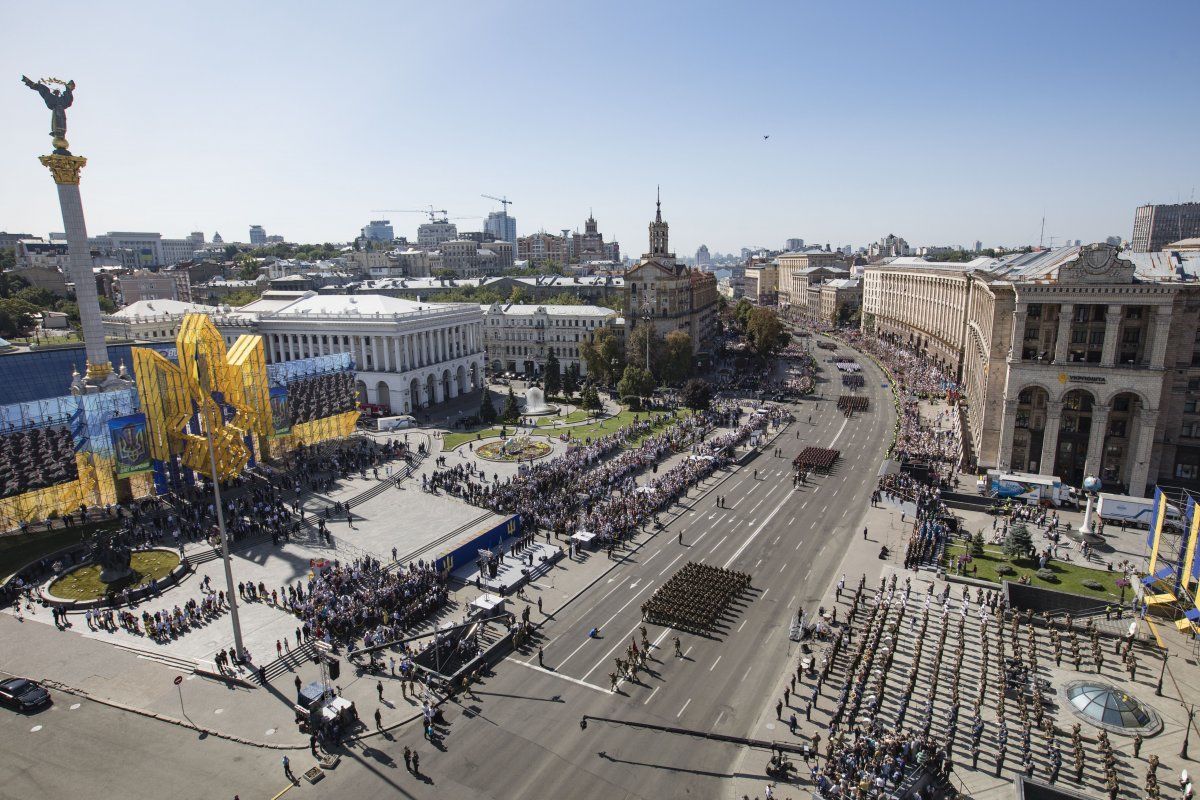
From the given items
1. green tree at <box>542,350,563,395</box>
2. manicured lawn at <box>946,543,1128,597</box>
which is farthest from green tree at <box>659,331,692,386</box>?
manicured lawn at <box>946,543,1128,597</box>

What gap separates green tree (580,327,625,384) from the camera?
8950cm

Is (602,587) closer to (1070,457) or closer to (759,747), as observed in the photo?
(759,747)

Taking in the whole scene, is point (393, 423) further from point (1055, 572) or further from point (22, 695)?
point (1055, 572)

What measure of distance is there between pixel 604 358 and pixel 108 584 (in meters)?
61.8

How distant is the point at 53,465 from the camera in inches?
1719

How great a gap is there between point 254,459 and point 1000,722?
2152 inches

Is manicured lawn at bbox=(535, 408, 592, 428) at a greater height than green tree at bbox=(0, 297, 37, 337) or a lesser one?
lesser

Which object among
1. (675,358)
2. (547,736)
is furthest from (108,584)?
(675,358)

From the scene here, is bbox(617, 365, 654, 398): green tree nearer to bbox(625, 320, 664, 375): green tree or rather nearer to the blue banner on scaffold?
bbox(625, 320, 664, 375): green tree

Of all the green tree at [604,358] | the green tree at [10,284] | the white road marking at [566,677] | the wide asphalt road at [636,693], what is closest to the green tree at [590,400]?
the green tree at [604,358]

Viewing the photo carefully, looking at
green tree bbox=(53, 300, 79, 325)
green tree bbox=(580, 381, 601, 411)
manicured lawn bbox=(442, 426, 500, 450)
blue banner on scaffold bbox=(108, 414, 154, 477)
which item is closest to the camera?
blue banner on scaffold bbox=(108, 414, 154, 477)

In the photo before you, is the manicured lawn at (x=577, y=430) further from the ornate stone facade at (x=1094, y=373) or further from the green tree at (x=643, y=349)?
the ornate stone facade at (x=1094, y=373)

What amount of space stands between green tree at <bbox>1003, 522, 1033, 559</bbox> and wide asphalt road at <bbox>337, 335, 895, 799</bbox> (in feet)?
28.5

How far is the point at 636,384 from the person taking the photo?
81.7 m
